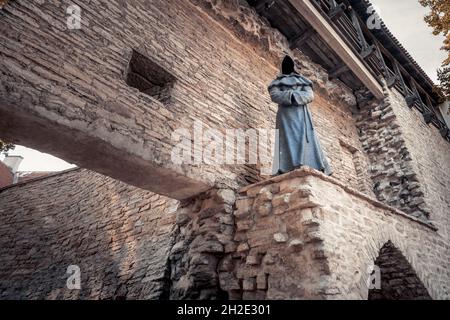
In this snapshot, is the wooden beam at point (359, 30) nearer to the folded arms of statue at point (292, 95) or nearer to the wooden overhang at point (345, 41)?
the wooden overhang at point (345, 41)

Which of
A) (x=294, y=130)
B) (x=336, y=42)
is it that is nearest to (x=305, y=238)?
(x=294, y=130)

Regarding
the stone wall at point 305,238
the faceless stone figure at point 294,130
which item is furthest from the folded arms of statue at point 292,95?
the stone wall at point 305,238

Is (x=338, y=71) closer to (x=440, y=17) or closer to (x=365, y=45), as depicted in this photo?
(x=365, y=45)

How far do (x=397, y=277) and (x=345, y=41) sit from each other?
14.4ft

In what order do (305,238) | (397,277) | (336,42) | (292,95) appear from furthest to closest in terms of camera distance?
(336,42) < (397,277) < (292,95) < (305,238)

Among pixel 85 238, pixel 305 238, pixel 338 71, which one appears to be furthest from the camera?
pixel 338 71

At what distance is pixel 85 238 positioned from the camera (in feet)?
20.7

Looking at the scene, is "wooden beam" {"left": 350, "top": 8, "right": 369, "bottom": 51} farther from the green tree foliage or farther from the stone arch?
the stone arch

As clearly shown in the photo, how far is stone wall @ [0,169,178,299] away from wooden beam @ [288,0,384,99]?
12.9 feet

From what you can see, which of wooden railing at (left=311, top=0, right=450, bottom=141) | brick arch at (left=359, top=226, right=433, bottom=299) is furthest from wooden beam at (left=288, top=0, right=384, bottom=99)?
brick arch at (left=359, top=226, right=433, bottom=299)
